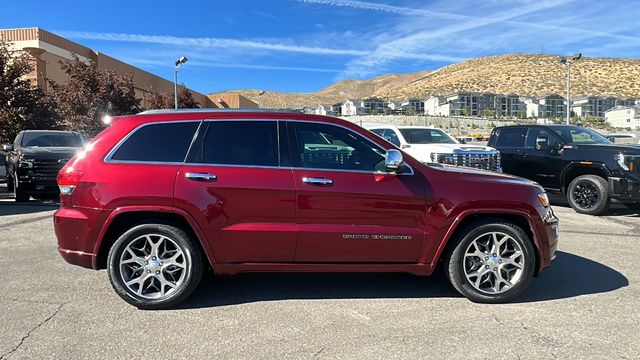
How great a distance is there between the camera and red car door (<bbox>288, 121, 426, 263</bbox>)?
4320mm

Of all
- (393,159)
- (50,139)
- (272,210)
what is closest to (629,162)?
(393,159)

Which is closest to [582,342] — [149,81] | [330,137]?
[330,137]

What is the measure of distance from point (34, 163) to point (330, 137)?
937 centimetres

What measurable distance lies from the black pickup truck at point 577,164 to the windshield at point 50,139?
1133cm

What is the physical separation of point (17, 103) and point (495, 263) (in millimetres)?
20918

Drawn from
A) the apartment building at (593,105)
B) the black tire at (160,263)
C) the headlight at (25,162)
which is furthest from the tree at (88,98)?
the apartment building at (593,105)

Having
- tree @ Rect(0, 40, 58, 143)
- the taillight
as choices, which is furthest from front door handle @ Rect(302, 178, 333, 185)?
tree @ Rect(0, 40, 58, 143)

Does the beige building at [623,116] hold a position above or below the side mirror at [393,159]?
above

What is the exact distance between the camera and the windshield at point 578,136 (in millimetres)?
10531

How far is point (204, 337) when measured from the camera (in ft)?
12.5

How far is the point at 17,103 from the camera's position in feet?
64.3

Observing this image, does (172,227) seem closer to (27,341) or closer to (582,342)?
(27,341)

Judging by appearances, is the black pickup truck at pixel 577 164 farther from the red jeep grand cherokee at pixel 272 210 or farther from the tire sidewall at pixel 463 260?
the tire sidewall at pixel 463 260

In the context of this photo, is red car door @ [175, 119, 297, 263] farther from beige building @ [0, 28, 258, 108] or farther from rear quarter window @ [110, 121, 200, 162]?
beige building @ [0, 28, 258, 108]
